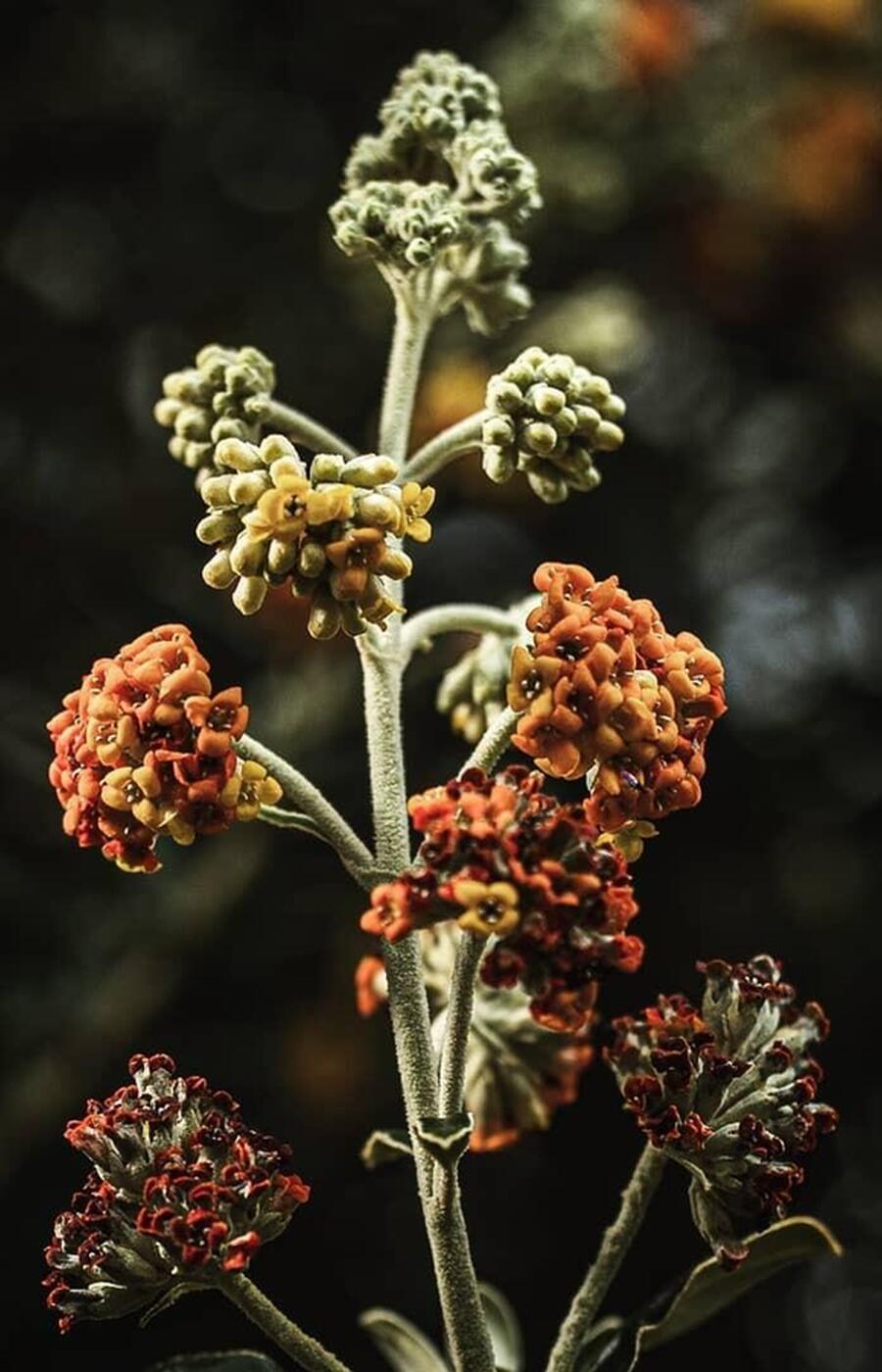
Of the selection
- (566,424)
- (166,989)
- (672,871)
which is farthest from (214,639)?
(566,424)

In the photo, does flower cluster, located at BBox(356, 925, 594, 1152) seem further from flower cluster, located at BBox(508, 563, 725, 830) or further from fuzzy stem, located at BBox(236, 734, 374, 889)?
flower cluster, located at BBox(508, 563, 725, 830)

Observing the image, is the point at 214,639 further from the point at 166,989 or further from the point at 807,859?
the point at 807,859

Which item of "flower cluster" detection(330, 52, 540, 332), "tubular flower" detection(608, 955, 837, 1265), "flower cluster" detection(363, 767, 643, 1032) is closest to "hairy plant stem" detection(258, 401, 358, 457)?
"flower cluster" detection(330, 52, 540, 332)

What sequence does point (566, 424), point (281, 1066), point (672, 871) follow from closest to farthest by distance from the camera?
point (566, 424)
point (281, 1066)
point (672, 871)

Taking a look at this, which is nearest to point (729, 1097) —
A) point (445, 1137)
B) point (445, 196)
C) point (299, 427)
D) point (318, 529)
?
point (445, 1137)

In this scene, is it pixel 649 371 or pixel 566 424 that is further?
pixel 649 371

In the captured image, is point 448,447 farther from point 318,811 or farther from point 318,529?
point 318,811

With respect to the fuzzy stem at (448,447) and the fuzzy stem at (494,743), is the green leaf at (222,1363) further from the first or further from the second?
the fuzzy stem at (448,447)

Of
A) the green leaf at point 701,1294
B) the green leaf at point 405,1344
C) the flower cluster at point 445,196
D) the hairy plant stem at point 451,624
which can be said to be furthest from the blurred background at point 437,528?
the green leaf at point 701,1294
